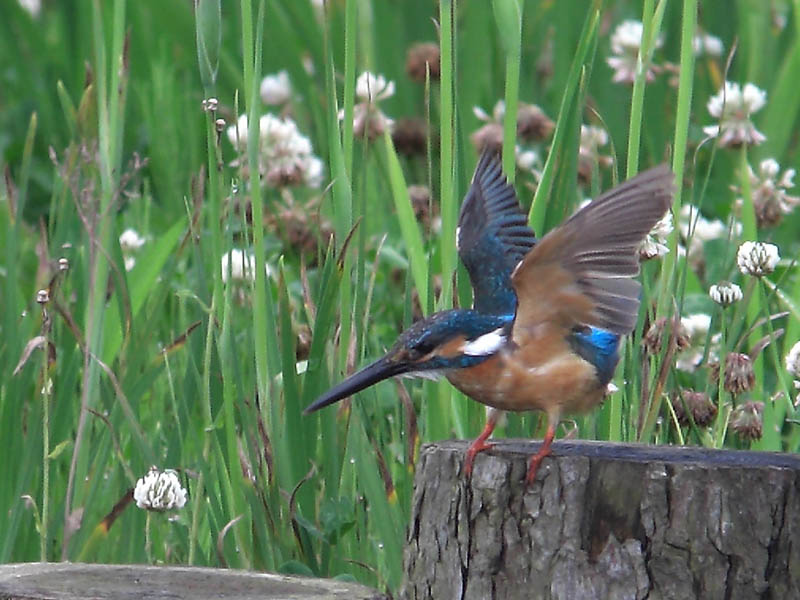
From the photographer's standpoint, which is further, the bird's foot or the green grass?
the green grass

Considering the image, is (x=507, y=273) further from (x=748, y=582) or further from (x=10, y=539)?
(x=10, y=539)

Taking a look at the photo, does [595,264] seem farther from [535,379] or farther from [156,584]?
[156,584]

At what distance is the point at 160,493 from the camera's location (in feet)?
6.75

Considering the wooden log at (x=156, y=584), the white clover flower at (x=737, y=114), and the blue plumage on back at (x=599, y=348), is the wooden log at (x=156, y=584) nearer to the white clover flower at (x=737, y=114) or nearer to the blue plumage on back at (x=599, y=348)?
the blue plumage on back at (x=599, y=348)

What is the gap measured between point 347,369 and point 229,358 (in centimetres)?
17

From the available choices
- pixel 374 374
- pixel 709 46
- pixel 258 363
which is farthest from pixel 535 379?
pixel 709 46

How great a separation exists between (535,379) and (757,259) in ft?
1.84

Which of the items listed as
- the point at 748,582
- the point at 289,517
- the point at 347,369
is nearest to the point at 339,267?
the point at 347,369

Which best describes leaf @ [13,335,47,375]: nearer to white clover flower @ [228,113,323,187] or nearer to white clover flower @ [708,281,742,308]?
white clover flower @ [708,281,742,308]

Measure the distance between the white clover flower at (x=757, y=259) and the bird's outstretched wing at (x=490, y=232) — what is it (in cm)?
34

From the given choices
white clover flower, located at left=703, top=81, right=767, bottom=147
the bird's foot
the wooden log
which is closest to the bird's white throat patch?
the bird's foot

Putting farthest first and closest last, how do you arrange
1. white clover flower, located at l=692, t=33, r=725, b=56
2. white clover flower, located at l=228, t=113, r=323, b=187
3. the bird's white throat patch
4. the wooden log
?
1. white clover flower, located at l=692, t=33, r=725, b=56
2. white clover flower, located at l=228, t=113, r=323, b=187
3. the bird's white throat patch
4. the wooden log

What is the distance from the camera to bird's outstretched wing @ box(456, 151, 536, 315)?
1.91m

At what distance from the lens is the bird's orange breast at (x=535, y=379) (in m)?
1.74
